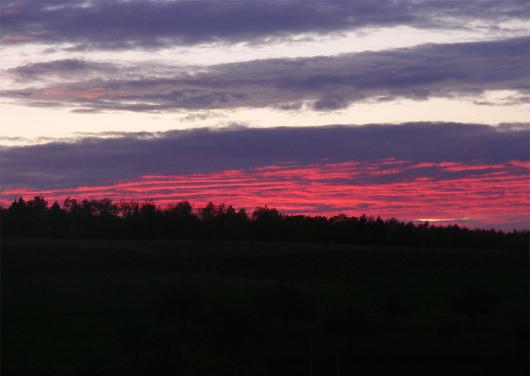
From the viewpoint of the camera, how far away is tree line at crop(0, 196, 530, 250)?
420ft

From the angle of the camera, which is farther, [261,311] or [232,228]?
[232,228]

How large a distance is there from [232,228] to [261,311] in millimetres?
85374

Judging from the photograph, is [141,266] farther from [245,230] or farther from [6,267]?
[245,230]

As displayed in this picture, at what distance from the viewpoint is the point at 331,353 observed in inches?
1811

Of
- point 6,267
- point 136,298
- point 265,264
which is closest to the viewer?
point 136,298

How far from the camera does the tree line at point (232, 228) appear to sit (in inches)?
5037

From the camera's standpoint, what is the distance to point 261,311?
2253 inches

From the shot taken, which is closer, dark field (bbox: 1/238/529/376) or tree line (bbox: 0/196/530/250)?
dark field (bbox: 1/238/529/376)

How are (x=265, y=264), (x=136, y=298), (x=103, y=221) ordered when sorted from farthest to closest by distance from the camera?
(x=103, y=221) → (x=265, y=264) → (x=136, y=298)

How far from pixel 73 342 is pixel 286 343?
13616 mm

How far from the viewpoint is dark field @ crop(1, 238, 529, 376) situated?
41.2 meters

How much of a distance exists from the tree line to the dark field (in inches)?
1084

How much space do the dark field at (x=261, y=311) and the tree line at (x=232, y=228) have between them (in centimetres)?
2755

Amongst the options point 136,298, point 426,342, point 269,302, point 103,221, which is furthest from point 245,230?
point 426,342
